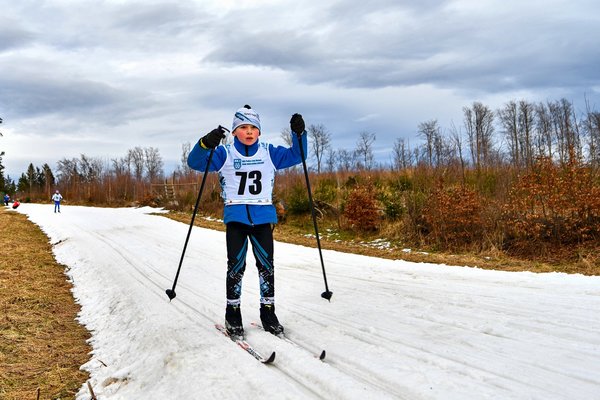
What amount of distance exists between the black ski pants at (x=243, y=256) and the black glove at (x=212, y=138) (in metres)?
0.84

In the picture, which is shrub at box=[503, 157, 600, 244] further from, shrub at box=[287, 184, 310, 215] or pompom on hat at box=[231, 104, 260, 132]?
shrub at box=[287, 184, 310, 215]

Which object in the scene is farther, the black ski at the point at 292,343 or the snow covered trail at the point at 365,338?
the black ski at the point at 292,343

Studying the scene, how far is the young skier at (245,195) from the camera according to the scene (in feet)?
14.7

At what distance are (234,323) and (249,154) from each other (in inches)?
69.1

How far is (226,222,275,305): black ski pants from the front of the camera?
451 centimetres

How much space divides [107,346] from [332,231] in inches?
513

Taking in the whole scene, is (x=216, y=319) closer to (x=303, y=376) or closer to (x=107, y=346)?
(x=107, y=346)

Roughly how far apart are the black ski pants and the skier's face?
34.9 inches

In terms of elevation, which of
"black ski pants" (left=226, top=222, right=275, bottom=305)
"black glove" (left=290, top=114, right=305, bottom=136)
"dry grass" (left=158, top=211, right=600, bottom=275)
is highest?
"black glove" (left=290, top=114, right=305, bottom=136)

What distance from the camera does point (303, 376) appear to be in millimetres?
3252

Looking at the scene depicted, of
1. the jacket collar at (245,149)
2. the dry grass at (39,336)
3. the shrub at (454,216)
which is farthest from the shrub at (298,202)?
the jacket collar at (245,149)

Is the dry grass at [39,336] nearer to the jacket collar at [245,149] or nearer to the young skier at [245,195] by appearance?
the young skier at [245,195]

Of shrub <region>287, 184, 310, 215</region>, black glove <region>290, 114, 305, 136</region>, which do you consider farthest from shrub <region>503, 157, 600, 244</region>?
shrub <region>287, 184, 310, 215</region>

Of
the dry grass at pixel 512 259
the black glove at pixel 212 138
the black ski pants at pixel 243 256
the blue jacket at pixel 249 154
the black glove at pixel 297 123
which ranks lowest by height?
the dry grass at pixel 512 259
